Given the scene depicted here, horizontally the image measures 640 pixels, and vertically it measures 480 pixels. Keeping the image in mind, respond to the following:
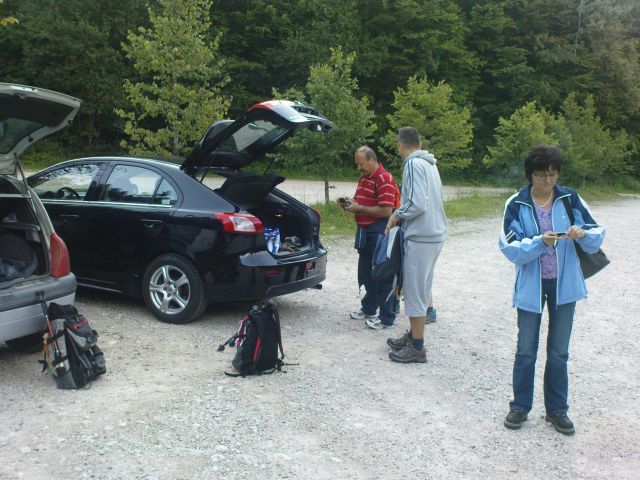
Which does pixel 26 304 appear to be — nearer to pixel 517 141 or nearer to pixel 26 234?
pixel 26 234

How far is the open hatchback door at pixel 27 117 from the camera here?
4480 millimetres

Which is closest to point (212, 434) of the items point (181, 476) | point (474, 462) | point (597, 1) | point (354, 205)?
point (181, 476)

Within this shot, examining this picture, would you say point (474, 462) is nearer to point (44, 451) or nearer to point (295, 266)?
point (44, 451)

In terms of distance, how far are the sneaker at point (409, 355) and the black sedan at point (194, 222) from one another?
1299mm

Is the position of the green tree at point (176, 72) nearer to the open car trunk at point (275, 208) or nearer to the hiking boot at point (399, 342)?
the open car trunk at point (275, 208)

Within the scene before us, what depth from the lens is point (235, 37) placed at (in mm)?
37375

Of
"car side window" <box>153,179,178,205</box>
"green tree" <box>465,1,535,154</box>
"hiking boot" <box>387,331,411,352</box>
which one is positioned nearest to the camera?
"hiking boot" <box>387,331,411,352</box>

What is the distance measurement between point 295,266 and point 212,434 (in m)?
2.43

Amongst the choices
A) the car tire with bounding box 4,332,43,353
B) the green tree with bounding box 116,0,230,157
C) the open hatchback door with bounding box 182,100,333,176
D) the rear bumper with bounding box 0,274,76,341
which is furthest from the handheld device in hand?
the green tree with bounding box 116,0,230,157

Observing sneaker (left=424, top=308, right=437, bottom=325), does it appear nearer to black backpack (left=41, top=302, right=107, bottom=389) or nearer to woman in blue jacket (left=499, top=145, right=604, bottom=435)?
woman in blue jacket (left=499, top=145, right=604, bottom=435)

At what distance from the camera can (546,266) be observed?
381cm

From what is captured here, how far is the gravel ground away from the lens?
3375 millimetres

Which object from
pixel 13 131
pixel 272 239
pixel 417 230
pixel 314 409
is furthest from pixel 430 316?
pixel 13 131

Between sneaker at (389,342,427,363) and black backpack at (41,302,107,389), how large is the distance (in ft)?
7.82
